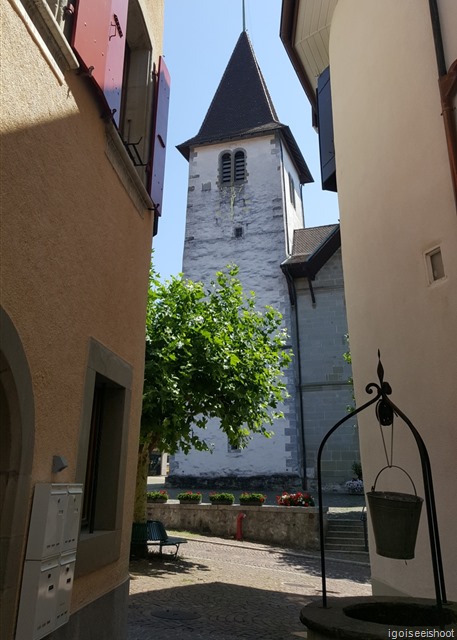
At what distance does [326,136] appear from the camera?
32.2ft

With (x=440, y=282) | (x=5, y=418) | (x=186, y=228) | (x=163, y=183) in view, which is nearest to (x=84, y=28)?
(x=163, y=183)

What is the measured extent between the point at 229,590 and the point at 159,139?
265 inches

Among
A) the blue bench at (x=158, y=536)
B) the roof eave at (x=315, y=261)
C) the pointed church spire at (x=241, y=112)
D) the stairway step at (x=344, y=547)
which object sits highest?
the pointed church spire at (x=241, y=112)

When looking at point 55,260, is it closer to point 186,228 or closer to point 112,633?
point 112,633

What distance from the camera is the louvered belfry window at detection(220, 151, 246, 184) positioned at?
2672 centimetres

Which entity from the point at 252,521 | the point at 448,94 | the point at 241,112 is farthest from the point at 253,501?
the point at 241,112

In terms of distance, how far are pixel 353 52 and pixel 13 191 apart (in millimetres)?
6926

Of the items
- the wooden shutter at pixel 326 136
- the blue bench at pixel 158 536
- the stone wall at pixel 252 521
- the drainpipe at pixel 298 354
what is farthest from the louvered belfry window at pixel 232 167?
the blue bench at pixel 158 536

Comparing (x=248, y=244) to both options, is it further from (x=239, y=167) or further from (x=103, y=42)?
(x=103, y=42)

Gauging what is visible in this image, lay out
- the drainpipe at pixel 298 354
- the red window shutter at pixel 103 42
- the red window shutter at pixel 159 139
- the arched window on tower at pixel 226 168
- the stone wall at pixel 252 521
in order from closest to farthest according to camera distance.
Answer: the red window shutter at pixel 103 42, the red window shutter at pixel 159 139, the stone wall at pixel 252 521, the drainpipe at pixel 298 354, the arched window on tower at pixel 226 168

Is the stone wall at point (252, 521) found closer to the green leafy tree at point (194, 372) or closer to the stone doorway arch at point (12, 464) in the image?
the green leafy tree at point (194, 372)

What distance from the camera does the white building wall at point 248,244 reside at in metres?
21.2

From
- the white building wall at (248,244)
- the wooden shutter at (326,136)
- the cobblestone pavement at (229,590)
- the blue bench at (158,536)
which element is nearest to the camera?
the cobblestone pavement at (229,590)

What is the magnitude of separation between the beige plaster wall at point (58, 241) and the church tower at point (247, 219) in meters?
16.9
